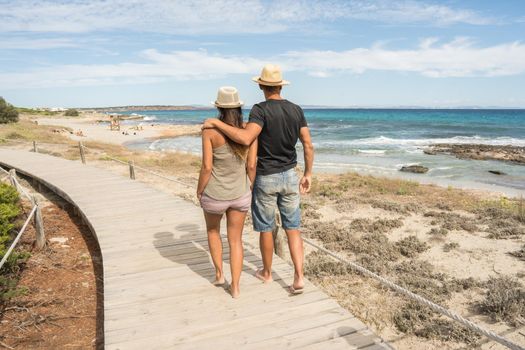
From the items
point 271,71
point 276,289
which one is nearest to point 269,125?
point 271,71

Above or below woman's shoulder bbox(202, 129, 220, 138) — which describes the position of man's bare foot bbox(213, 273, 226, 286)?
below

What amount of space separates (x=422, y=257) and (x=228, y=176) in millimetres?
5689

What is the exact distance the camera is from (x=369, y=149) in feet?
109

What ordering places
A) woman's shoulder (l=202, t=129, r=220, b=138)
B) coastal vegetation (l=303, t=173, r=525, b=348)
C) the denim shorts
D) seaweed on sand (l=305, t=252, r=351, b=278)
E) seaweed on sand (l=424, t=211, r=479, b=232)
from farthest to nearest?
seaweed on sand (l=424, t=211, r=479, b=232), seaweed on sand (l=305, t=252, r=351, b=278), coastal vegetation (l=303, t=173, r=525, b=348), the denim shorts, woman's shoulder (l=202, t=129, r=220, b=138)

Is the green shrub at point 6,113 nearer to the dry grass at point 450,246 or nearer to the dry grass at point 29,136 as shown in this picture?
the dry grass at point 29,136

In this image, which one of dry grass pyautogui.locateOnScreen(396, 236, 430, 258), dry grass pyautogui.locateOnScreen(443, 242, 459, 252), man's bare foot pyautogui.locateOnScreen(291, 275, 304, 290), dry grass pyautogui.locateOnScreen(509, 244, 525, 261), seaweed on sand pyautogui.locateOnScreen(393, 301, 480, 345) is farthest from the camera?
dry grass pyautogui.locateOnScreen(443, 242, 459, 252)

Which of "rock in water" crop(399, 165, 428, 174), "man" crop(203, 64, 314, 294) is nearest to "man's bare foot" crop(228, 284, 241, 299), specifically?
"man" crop(203, 64, 314, 294)

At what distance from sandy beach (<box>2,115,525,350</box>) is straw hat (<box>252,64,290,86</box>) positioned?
138 inches

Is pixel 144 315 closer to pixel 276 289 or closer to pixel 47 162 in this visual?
pixel 276 289

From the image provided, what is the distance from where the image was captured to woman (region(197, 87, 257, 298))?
12.3 ft

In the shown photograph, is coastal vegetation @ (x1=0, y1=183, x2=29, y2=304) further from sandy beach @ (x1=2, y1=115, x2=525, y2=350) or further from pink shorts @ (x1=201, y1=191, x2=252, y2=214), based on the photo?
sandy beach @ (x1=2, y1=115, x2=525, y2=350)

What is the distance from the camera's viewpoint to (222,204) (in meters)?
4.00

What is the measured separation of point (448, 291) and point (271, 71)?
4899 mm

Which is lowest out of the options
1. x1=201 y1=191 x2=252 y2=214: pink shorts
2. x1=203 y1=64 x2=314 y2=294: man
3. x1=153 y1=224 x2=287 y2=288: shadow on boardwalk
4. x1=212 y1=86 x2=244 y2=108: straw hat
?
x1=153 y1=224 x2=287 y2=288: shadow on boardwalk
